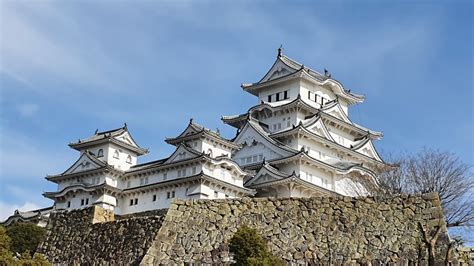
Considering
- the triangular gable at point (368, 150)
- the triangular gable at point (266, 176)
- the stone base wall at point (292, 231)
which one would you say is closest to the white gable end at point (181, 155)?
the triangular gable at point (266, 176)

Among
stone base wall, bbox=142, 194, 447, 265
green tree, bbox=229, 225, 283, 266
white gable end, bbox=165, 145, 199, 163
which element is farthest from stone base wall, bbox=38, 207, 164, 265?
white gable end, bbox=165, 145, 199, 163

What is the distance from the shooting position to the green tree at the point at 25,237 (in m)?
23.4

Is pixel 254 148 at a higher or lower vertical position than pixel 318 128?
lower

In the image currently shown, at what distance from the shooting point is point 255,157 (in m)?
53.2

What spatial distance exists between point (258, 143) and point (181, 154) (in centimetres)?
618

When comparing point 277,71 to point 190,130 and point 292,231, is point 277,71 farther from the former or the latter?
point 292,231

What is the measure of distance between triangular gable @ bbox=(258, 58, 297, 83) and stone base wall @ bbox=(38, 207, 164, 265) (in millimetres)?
38933

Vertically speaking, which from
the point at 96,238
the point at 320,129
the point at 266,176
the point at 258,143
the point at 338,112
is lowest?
the point at 96,238

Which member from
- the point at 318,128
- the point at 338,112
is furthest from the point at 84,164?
the point at 338,112

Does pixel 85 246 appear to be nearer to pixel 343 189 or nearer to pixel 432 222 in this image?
pixel 432 222

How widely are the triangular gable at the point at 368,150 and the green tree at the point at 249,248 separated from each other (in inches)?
1601

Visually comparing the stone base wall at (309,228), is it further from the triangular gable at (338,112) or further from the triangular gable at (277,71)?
the triangular gable at (277,71)

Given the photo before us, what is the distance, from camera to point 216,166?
49438 millimetres

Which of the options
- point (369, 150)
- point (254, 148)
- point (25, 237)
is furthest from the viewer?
point (369, 150)
